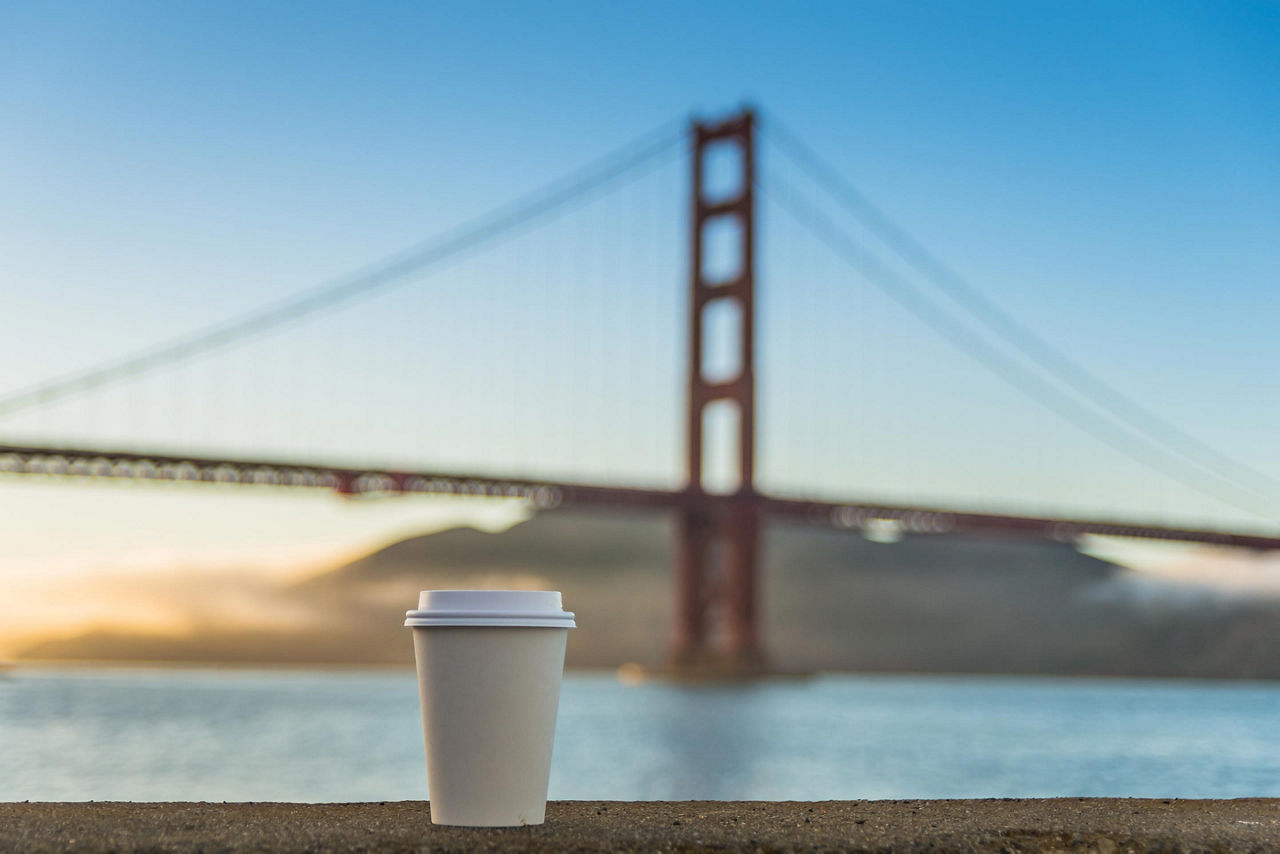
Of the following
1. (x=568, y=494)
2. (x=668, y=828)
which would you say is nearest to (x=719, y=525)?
(x=568, y=494)

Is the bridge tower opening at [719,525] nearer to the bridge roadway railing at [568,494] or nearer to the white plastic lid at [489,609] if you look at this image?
the bridge roadway railing at [568,494]

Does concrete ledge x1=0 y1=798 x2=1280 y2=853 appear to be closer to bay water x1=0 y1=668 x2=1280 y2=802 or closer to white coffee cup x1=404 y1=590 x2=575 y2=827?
white coffee cup x1=404 y1=590 x2=575 y2=827

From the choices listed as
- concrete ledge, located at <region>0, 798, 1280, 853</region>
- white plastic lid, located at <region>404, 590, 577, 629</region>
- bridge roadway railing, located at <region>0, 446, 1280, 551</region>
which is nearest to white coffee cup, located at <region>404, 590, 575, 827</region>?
white plastic lid, located at <region>404, 590, 577, 629</region>

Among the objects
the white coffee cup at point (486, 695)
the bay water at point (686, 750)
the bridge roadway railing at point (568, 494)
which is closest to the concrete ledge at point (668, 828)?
the white coffee cup at point (486, 695)

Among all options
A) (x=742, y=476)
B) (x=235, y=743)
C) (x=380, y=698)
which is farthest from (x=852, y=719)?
(x=380, y=698)

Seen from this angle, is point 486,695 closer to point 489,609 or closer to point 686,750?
point 489,609
